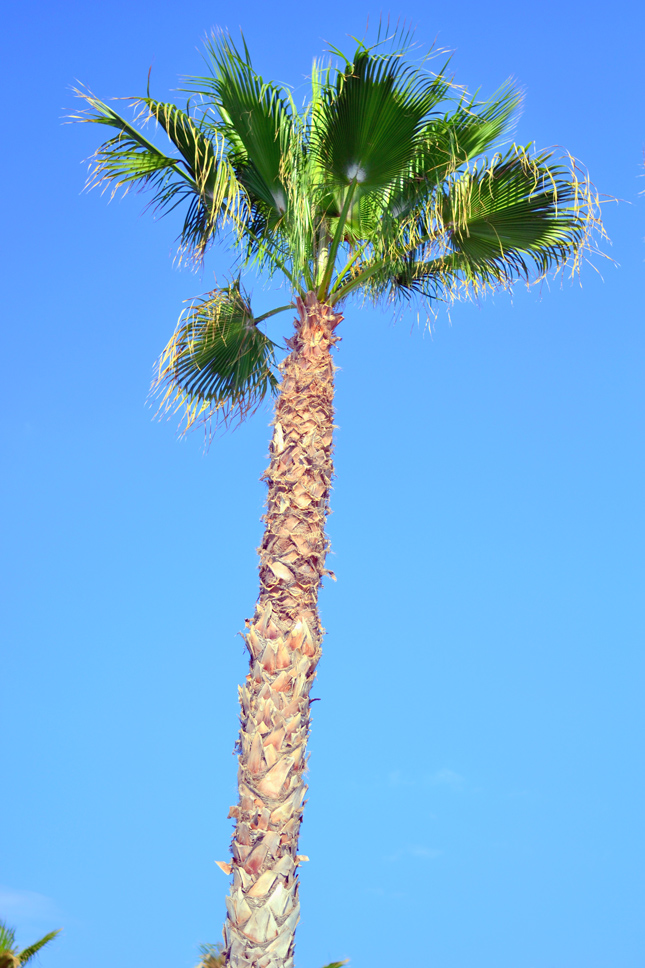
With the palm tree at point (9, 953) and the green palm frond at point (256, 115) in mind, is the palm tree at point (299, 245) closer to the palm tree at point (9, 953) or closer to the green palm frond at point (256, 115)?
the green palm frond at point (256, 115)

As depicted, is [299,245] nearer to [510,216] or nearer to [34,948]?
[510,216]

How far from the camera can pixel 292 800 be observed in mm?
6562

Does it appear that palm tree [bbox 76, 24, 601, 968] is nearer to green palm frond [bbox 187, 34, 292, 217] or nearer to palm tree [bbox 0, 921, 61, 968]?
green palm frond [bbox 187, 34, 292, 217]

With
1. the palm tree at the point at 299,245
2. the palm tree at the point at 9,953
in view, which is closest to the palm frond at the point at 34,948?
the palm tree at the point at 9,953

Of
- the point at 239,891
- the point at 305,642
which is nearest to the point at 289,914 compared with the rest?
the point at 239,891

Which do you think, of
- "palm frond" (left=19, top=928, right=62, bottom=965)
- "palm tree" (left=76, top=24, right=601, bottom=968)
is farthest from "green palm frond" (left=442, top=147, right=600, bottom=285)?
"palm frond" (left=19, top=928, right=62, bottom=965)

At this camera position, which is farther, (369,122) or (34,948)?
(34,948)

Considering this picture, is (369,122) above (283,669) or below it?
above

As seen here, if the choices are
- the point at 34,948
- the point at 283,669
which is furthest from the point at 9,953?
the point at 283,669

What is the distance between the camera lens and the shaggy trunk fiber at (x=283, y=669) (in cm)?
627

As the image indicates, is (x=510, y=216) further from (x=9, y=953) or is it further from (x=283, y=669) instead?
(x=9, y=953)

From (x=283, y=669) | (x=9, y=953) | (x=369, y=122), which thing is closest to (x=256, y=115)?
(x=369, y=122)

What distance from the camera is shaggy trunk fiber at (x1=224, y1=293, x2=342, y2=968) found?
6.27 meters

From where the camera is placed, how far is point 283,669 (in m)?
6.79
